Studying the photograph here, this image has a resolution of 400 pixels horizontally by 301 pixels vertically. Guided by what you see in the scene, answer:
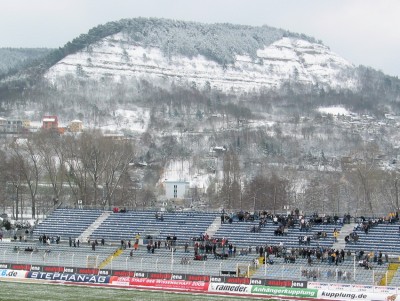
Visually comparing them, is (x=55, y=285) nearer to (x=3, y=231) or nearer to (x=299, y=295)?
(x=299, y=295)

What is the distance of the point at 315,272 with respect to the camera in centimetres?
5641

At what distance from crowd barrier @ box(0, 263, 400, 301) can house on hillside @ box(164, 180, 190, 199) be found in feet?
376

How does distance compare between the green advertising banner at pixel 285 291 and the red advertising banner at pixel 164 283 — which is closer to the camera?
the green advertising banner at pixel 285 291

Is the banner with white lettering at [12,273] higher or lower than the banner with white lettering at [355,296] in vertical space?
lower

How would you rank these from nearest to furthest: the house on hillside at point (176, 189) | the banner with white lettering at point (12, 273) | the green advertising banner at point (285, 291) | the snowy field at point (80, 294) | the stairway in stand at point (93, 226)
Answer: the snowy field at point (80, 294), the green advertising banner at point (285, 291), the banner with white lettering at point (12, 273), the stairway in stand at point (93, 226), the house on hillside at point (176, 189)

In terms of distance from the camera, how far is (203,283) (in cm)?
5741

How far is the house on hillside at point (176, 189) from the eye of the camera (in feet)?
590

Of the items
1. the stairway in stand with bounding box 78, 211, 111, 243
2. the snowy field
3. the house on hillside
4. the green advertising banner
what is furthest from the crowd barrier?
the house on hillside

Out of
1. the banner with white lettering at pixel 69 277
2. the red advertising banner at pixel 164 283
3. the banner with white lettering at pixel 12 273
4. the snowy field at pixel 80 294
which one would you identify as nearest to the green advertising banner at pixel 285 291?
the snowy field at pixel 80 294

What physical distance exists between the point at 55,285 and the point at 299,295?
17.7 meters

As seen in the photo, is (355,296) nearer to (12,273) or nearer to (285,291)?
(285,291)

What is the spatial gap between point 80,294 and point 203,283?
8.40 metres

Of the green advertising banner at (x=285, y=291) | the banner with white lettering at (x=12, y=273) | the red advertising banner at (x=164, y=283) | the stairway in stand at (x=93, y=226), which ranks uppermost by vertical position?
the stairway in stand at (x=93, y=226)

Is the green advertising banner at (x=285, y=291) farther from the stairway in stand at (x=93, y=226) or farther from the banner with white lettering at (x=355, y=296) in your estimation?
the stairway in stand at (x=93, y=226)
